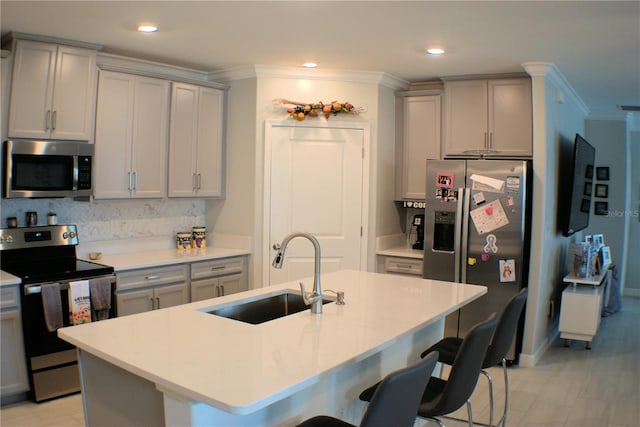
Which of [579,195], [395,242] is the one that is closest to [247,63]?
[395,242]

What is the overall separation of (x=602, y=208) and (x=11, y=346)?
6990 millimetres

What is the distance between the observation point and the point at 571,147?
5.57 metres

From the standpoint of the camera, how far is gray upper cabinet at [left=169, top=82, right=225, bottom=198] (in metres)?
4.54

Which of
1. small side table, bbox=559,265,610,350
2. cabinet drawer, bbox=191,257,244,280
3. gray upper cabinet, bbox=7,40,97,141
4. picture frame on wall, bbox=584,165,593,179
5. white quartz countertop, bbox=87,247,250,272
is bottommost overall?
small side table, bbox=559,265,610,350

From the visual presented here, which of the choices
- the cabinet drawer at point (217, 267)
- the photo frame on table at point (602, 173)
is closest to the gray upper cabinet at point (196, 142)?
the cabinet drawer at point (217, 267)

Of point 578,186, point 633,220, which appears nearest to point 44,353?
point 578,186

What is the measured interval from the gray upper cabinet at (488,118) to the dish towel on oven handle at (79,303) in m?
3.18

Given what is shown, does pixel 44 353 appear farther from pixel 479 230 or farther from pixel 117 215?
pixel 479 230

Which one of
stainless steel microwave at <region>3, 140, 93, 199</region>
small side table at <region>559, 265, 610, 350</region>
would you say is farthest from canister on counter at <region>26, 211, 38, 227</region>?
small side table at <region>559, 265, 610, 350</region>

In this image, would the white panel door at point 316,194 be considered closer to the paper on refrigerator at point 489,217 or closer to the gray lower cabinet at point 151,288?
the gray lower cabinet at point 151,288

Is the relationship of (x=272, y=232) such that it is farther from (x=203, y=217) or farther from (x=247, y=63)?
(x=247, y=63)

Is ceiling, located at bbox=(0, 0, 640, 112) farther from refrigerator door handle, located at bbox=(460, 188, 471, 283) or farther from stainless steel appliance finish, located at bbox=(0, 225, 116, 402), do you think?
stainless steel appliance finish, located at bbox=(0, 225, 116, 402)

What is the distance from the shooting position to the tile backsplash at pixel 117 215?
400 cm

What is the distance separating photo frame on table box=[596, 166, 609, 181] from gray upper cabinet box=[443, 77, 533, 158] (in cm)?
336
